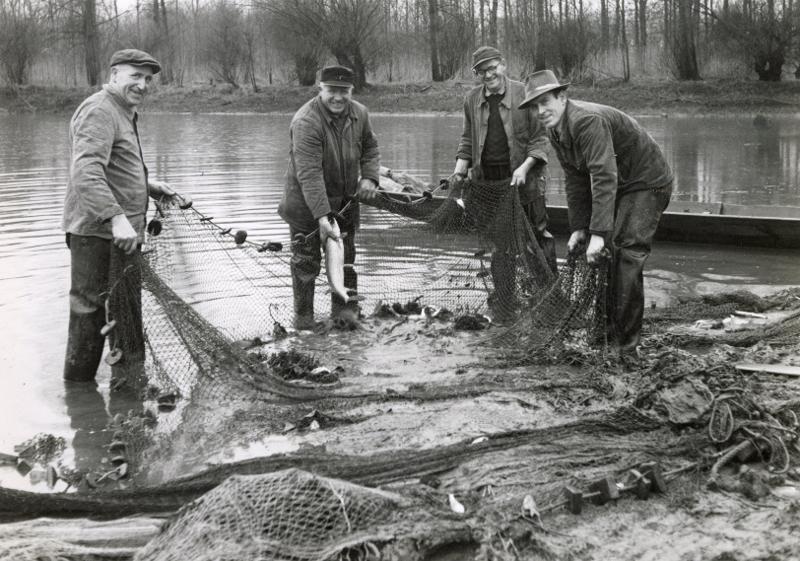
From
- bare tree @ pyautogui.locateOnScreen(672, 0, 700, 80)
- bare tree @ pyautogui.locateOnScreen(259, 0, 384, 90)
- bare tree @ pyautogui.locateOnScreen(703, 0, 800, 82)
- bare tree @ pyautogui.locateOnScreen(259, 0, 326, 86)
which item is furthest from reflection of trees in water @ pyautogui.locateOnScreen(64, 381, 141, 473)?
bare tree @ pyautogui.locateOnScreen(259, 0, 326, 86)

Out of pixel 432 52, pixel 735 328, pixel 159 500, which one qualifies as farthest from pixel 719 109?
pixel 159 500

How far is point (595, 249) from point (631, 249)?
1.10 ft

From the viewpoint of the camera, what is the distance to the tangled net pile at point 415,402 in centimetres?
313

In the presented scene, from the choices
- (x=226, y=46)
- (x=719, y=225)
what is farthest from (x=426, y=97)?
(x=719, y=225)

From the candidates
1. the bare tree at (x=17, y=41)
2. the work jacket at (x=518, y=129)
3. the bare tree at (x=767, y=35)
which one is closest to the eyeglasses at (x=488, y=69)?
the work jacket at (x=518, y=129)

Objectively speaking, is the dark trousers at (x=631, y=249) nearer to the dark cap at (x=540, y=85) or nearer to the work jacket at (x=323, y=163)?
the dark cap at (x=540, y=85)

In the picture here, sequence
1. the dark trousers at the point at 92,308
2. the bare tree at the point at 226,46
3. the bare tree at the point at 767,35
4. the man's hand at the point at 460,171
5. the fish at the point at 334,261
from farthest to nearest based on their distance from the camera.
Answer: the bare tree at the point at 226,46 → the bare tree at the point at 767,35 → the man's hand at the point at 460,171 → the fish at the point at 334,261 → the dark trousers at the point at 92,308

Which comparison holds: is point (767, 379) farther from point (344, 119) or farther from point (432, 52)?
point (432, 52)

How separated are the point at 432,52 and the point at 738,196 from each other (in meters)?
24.4

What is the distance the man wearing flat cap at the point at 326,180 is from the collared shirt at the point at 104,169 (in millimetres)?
1366

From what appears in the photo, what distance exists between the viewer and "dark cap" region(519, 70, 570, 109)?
516 centimetres

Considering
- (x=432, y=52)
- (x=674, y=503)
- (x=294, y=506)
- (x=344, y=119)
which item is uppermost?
(x=432, y=52)

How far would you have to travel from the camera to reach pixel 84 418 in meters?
5.06

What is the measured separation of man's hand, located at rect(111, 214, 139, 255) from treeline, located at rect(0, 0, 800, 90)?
89.8 ft
